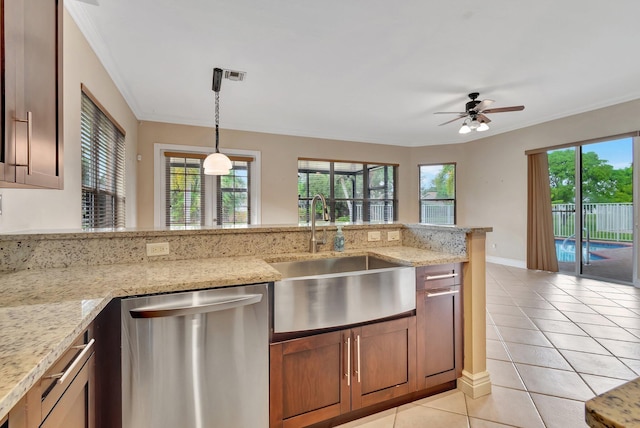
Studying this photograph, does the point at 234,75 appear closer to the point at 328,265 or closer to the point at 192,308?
the point at 328,265

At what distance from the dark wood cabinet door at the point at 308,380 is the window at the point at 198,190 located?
383 centimetres

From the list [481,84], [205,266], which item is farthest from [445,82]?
[205,266]

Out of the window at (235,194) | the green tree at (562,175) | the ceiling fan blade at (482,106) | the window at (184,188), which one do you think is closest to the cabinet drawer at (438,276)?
the ceiling fan blade at (482,106)

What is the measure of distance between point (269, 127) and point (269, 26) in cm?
307

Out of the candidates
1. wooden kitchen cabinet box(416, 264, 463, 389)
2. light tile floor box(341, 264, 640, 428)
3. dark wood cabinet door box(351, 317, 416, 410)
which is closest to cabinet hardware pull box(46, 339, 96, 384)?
dark wood cabinet door box(351, 317, 416, 410)

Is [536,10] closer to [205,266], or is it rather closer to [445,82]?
[445,82]

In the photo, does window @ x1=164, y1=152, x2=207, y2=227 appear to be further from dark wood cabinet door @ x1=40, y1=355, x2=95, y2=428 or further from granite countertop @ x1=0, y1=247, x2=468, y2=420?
dark wood cabinet door @ x1=40, y1=355, x2=95, y2=428

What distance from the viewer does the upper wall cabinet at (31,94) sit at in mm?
973

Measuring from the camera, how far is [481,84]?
3768 mm

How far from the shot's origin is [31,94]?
3.63 feet

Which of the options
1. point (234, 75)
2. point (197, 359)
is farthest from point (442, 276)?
point (234, 75)

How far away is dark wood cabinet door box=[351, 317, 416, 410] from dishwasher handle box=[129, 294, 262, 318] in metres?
0.65

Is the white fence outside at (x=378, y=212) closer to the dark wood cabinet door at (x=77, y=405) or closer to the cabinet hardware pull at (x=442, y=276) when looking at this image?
the cabinet hardware pull at (x=442, y=276)

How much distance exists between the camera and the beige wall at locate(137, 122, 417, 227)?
485 cm
